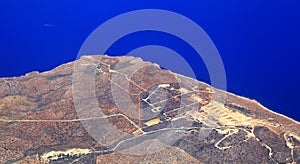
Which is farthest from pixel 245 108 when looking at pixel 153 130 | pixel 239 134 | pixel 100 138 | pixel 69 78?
pixel 69 78

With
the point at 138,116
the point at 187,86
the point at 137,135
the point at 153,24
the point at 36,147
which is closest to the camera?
the point at 36,147

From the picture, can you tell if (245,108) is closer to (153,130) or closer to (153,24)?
(153,130)

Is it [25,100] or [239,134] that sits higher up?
[25,100]

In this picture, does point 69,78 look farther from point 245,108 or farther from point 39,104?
point 245,108

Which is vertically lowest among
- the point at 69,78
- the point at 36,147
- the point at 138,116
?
the point at 36,147

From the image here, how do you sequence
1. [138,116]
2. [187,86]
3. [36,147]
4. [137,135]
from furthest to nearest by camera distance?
1. [187,86]
2. [138,116]
3. [137,135]
4. [36,147]

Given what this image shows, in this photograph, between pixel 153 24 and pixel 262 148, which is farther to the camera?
pixel 153 24
